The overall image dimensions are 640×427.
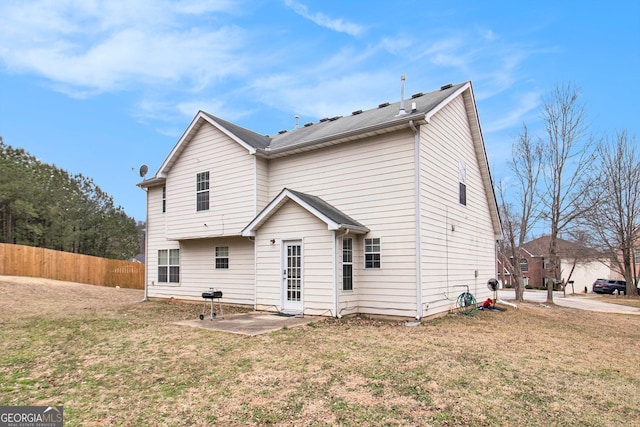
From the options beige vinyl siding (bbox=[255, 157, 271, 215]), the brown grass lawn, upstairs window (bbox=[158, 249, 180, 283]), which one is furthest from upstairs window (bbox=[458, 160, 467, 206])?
upstairs window (bbox=[158, 249, 180, 283])

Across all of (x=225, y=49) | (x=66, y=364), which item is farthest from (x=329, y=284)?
(x=225, y=49)

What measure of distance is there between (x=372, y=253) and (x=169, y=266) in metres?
9.27

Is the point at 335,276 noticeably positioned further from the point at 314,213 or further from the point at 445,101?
the point at 445,101

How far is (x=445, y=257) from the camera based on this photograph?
39.0 feet

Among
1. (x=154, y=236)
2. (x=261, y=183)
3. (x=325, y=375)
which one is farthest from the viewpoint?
(x=154, y=236)

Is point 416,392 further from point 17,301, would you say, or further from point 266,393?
point 17,301

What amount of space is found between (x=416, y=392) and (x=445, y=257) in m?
7.40

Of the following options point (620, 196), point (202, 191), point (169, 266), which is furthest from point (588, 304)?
point (169, 266)

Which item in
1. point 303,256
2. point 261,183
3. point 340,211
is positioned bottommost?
point 303,256

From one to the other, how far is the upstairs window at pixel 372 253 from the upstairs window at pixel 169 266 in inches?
335

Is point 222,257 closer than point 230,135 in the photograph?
No

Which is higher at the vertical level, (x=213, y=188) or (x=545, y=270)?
(x=213, y=188)

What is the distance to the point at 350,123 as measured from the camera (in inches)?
529

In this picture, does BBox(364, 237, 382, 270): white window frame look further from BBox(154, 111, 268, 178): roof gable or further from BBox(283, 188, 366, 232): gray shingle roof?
BBox(154, 111, 268, 178): roof gable
